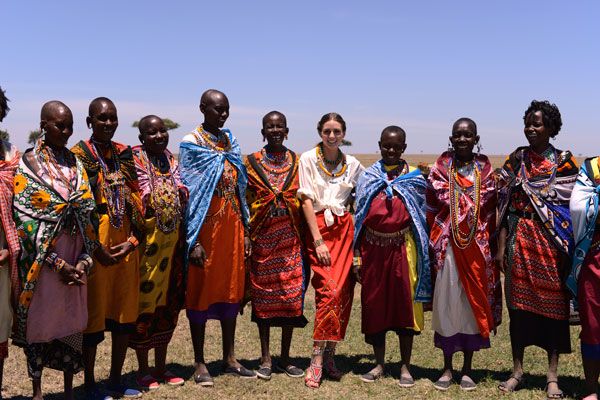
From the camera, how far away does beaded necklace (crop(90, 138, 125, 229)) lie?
16.2ft

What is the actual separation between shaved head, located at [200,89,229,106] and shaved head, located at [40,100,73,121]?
1.45m

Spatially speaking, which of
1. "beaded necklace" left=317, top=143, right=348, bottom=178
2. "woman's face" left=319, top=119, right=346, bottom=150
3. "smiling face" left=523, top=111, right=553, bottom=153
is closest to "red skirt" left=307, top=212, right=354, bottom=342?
"beaded necklace" left=317, top=143, right=348, bottom=178

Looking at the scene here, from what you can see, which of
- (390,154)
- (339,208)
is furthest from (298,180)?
(390,154)

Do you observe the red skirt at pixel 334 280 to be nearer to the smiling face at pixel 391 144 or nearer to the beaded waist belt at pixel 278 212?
the beaded waist belt at pixel 278 212

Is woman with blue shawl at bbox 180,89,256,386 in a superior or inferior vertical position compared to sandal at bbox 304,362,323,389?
superior

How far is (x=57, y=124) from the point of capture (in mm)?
4496

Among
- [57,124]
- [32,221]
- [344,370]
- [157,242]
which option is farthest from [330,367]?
[57,124]

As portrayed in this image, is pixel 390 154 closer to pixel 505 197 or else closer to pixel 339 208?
pixel 339 208

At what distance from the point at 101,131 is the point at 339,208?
7.53ft

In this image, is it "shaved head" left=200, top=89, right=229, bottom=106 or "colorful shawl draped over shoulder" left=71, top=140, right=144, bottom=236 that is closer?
"colorful shawl draped over shoulder" left=71, top=140, right=144, bottom=236

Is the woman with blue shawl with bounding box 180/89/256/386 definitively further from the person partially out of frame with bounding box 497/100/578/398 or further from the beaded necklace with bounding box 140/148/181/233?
the person partially out of frame with bounding box 497/100/578/398

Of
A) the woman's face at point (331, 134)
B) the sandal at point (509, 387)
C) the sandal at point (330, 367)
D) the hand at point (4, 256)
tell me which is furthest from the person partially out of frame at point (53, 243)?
the sandal at point (509, 387)

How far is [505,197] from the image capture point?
18.6 feet

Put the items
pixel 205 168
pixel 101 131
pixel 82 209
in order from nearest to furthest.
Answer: pixel 82 209, pixel 101 131, pixel 205 168
